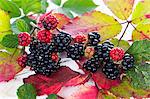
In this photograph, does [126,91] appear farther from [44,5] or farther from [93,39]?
[44,5]

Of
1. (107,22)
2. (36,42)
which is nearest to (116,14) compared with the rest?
(107,22)

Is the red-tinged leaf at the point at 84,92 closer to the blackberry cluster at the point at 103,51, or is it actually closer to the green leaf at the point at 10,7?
the blackberry cluster at the point at 103,51

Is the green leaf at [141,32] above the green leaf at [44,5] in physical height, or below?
below

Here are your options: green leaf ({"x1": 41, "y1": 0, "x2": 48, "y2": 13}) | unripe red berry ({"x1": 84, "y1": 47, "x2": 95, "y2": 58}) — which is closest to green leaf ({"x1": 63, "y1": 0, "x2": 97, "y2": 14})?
green leaf ({"x1": 41, "y1": 0, "x2": 48, "y2": 13})

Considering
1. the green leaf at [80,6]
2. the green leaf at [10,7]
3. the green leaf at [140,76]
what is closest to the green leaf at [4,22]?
the green leaf at [10,7]

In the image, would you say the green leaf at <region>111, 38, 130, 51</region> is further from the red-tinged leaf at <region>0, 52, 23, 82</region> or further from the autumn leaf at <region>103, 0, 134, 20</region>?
the red-tinged leaf at <region>0, 52, 23, 82</region>

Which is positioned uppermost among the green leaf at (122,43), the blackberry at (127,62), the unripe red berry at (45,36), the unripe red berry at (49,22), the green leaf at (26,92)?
the unripe red berry at (49,22)

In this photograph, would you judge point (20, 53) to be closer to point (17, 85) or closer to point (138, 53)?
point (17, 85)
